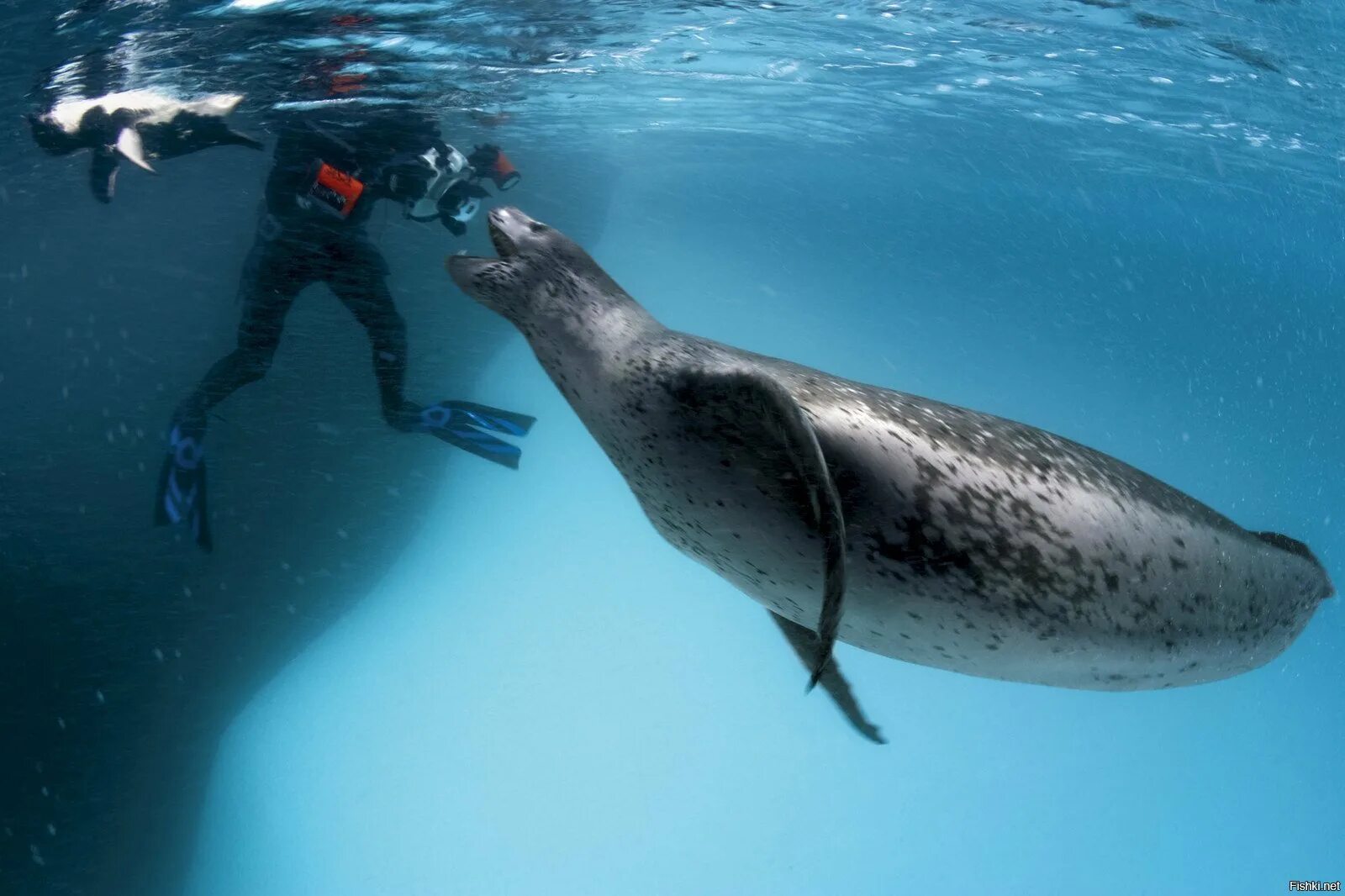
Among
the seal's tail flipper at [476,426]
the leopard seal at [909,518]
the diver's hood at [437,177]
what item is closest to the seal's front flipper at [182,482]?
the seal's tail flipper at [476,426]

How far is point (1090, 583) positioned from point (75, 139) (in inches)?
423

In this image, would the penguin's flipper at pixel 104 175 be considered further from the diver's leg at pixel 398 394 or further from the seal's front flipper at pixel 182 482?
the diver's leg at pixel 398 394

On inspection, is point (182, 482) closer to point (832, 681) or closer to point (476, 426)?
point (476, 426)

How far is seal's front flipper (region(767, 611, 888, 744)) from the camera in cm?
344

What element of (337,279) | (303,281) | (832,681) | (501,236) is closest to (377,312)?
(337,279)

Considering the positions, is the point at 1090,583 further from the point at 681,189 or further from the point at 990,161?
the point at 681,189

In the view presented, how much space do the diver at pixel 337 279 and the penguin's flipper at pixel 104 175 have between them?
2080mm

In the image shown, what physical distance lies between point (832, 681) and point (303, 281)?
18.7 feet

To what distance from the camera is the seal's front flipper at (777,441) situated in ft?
7.14

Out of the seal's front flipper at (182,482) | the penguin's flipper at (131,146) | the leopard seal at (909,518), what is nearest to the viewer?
the leopard seal at (909,518)

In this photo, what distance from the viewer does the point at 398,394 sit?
23.7ft

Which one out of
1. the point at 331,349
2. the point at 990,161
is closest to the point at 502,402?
the point at 331,349

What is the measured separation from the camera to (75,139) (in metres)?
8.67

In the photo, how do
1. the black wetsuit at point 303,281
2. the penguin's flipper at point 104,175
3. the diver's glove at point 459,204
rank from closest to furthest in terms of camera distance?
the diver's glove at point 459,204
the black wetsuit at point 303,281
the penguin's flipper at point 104,175
